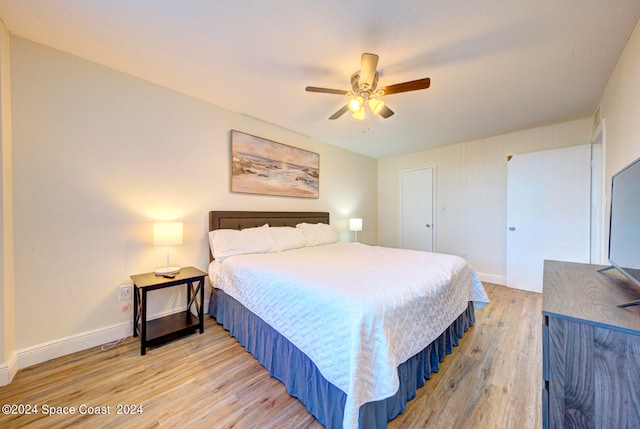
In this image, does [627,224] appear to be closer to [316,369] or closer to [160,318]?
[316,369]

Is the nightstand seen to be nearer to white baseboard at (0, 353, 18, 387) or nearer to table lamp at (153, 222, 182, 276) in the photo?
table lamp at (153, 222, 182, 276)

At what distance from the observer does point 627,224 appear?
44.7 inches

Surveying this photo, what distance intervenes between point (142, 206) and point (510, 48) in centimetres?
346

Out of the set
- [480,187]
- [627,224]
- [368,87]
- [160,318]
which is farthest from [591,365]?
[480,187]

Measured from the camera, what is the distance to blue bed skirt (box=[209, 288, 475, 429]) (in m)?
1.15

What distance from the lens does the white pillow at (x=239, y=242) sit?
2396mm

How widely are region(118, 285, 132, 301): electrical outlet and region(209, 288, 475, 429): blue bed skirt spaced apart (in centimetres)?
90

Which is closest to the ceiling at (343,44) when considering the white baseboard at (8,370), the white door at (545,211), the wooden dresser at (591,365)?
the white door at (545,211)

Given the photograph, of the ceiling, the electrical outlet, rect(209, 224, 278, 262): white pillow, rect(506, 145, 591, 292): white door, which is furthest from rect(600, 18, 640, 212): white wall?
the electrical outlet

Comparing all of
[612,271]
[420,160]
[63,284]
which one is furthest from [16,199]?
[420,160]

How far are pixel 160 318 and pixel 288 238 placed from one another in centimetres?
154

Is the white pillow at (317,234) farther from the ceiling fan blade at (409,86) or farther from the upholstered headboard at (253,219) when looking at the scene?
the ceiling fan blade at (409,86)

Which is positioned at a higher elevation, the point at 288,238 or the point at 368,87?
the point at 368,87

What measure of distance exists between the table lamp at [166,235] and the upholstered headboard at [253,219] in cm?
50
